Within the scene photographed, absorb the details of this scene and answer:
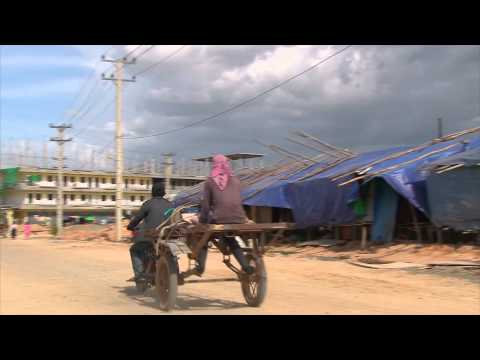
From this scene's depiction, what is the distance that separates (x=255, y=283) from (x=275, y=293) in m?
1.72

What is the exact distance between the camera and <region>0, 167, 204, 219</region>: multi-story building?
230ft

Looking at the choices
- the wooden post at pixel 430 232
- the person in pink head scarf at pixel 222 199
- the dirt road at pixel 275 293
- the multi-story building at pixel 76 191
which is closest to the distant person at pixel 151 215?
the dirt road at pixel 275 293

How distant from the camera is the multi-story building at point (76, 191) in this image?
7000 centimetres

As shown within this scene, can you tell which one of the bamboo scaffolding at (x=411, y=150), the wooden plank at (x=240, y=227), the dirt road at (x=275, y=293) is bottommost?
the dirt road at (x=275, y=293)

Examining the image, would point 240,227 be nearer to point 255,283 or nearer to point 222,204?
point 222,204

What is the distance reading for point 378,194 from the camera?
59.6 ft

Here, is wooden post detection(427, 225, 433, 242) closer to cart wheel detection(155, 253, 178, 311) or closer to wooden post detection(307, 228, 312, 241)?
wooden post detection(307, 228, 312, 241)

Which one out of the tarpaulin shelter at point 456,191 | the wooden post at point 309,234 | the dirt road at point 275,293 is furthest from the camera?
the wooden post at point 309,234

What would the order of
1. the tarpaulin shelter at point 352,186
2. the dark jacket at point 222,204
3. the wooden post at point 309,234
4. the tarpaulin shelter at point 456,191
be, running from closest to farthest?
1. the dark jacket at point 222,204
2. the tarpaulin shelter at point 456,191
3. the tarpaulin shelter at point 352,186
4. the wooden post at point 309,234

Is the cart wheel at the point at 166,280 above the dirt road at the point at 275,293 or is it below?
above

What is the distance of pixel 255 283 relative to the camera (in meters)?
7.52

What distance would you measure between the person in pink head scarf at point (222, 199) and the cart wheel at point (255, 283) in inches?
19.8

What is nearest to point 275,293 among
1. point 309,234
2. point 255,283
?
point 255,283

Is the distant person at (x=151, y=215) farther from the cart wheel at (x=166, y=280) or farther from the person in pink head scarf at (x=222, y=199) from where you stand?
the person in pink head scarf at (x=222, y=199)
